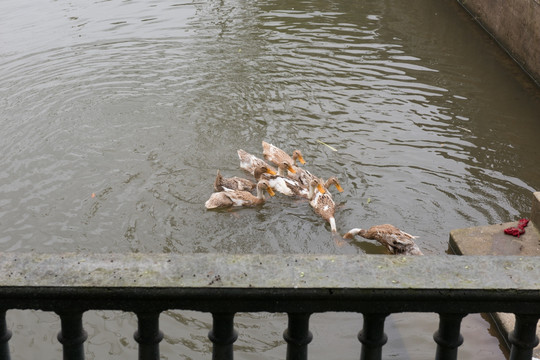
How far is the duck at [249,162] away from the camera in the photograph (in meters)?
8.72

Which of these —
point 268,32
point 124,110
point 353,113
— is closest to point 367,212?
point 353,113

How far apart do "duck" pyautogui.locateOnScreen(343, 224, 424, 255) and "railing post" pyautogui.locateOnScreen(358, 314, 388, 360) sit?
453cm

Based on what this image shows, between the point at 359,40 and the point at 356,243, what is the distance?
6.64 metres

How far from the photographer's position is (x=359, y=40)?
43.4 feet

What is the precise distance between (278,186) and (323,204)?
2.72 ft

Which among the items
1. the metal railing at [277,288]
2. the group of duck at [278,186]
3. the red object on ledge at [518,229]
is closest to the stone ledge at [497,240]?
the red object on ledge at [518,229]

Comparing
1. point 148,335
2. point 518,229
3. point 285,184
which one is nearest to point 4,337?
point 148,335

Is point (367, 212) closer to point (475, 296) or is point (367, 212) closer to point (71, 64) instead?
point (475, 296)

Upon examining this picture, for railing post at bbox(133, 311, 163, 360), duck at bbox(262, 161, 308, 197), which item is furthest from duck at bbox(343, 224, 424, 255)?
railing post at bbox(133, 311, 163, 360)

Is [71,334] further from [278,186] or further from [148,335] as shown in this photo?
[278,186]

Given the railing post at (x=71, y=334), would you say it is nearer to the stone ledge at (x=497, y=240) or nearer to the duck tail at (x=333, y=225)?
the stone ledge at (x=497, y=240)

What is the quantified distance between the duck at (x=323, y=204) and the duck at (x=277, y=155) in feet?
2.43

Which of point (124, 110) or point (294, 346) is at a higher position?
point (294, 346)

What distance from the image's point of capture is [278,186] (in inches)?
331
